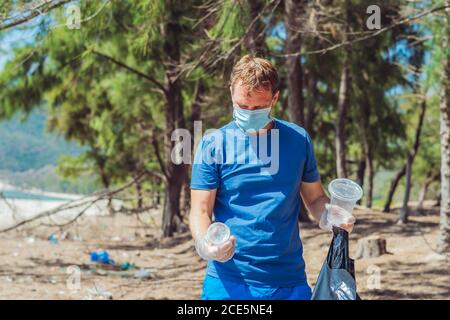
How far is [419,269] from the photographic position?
6.72 metres

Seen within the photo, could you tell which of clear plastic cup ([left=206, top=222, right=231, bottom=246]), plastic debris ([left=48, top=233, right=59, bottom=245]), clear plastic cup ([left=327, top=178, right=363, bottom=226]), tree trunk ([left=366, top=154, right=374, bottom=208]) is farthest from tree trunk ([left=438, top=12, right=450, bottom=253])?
tree trunk ([left=366, top=154, right=374, bottom=208])

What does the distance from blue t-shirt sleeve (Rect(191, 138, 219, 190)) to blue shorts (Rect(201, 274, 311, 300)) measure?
29cm

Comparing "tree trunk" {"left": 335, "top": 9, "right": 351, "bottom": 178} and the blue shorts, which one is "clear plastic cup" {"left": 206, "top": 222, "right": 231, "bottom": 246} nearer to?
the blue shorts

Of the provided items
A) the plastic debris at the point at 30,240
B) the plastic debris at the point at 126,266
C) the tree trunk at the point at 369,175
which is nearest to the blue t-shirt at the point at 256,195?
the plastic debris at the point at 126,266

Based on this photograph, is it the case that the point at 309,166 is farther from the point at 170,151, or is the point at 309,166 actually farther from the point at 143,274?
the point at 170,151

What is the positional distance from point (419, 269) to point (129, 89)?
6264 millimetres

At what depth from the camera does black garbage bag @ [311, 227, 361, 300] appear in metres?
1.89

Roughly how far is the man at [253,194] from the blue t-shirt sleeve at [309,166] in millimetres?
32

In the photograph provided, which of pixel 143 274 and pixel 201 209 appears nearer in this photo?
pixel 201 209

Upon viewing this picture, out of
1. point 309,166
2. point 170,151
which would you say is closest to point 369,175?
point 170,151

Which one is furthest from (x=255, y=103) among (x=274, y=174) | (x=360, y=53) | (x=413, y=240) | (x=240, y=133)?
(x=360, y=53)

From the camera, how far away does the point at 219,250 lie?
5.81 ft

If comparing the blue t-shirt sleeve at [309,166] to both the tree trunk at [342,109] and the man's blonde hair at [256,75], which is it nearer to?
the man's blonde hair at [256,75]

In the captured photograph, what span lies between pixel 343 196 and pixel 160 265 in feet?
22.0
